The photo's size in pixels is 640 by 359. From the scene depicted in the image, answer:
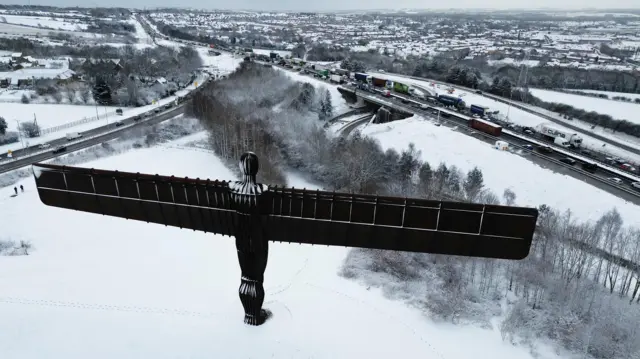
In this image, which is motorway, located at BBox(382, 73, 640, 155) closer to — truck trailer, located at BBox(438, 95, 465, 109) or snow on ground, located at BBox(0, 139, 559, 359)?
truck trailer, located at BBox(438, 95, 465, 109)

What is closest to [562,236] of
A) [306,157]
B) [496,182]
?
[496,182]

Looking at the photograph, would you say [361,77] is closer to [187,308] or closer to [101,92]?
[101,92]

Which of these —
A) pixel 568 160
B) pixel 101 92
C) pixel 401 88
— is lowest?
pixel 568 160

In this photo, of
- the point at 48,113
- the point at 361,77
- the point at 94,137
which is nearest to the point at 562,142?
the point at 361,77

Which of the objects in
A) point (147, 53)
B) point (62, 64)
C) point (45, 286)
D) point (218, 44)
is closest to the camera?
point (45, 286)

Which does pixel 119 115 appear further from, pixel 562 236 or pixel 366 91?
pixel 562 236

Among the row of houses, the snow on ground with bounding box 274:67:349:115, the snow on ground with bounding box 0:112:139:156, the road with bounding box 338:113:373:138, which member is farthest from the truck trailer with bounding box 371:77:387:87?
the snow on ground with bounding box 0:112:139:156
